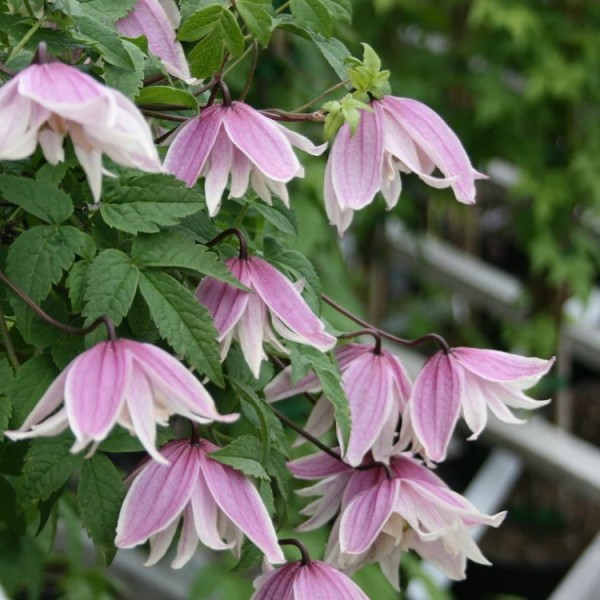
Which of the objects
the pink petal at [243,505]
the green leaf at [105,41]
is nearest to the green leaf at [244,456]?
the pink petal at [243,505]

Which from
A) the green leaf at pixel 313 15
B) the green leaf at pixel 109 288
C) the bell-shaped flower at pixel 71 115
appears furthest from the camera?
the green leaf at pixel 313 15

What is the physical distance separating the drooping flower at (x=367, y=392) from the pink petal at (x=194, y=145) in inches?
6.4

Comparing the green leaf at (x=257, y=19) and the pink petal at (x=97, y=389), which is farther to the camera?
the green leaf at (x=257, y=19)

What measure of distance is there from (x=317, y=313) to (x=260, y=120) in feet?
0.49

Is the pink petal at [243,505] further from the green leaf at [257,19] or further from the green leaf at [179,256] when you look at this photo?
the green leaf at [257,19]

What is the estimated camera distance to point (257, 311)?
68 cm

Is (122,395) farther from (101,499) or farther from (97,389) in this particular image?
(101,499)

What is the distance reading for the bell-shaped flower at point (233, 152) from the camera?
0.65 m

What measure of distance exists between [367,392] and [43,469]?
0.22 m

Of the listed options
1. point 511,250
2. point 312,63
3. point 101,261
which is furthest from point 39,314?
point 511,250

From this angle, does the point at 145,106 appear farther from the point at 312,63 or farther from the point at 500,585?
the point at 500,585

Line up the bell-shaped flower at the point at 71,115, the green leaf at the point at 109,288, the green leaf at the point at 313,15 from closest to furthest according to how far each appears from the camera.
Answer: the bell-shaped flower at the point at 71,115, the green leaf at the point at 109,288, the green leaf at the point at 313,15

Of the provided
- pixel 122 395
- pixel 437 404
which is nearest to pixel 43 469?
pixel 122 395

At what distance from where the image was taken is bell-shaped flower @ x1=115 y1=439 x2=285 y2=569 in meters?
0.65
